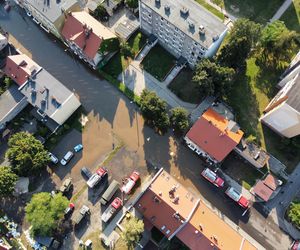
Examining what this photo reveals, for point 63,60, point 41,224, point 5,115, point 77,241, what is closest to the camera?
point 41,224

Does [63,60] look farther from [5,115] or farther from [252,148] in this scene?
[252,148]

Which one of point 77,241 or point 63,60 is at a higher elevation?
point 63,60

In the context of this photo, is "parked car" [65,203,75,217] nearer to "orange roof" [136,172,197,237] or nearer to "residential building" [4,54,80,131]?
"orange roof" [136,172,197,237]

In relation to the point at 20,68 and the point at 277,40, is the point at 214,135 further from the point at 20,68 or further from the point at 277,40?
the point at 20,68

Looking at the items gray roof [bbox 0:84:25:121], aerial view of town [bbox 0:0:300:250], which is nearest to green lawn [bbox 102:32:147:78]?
aerial view of town [bbox 0:0:300:250]

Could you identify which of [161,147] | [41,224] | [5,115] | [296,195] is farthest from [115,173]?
[296,195]

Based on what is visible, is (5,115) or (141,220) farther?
(5,115)
